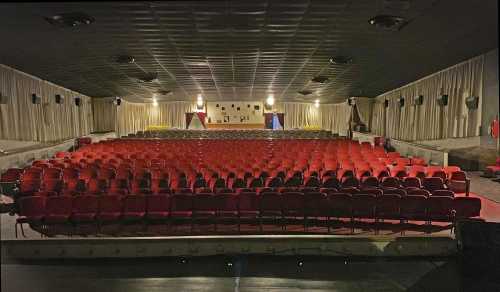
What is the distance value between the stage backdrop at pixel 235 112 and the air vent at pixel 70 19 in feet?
79.0

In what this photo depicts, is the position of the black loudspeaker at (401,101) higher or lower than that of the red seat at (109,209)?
higher

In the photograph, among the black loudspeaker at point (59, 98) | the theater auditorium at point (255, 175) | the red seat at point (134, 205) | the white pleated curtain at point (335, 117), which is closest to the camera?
the theater auditorium at point (255, 175)

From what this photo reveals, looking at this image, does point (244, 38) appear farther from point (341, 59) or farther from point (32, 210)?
point (32, 210)

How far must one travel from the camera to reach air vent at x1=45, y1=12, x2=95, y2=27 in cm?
739

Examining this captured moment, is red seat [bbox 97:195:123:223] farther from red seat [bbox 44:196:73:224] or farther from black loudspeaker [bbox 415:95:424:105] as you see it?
black loudspeaker [bbox 415:95:424:105]

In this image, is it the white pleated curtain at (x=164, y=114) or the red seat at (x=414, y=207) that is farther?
the white pleated curtain at (x=164, y=114)

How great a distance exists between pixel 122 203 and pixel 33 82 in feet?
42.0

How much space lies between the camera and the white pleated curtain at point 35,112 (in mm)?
13922

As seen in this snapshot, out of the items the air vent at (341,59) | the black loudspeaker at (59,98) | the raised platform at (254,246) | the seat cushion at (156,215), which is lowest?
the raised platform at (254,246)

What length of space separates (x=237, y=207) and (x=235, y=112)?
25356 mm

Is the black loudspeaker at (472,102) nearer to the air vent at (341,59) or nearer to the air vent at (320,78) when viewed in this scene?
the air vent at (341,59)

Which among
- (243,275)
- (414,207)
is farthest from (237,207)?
(414,207)

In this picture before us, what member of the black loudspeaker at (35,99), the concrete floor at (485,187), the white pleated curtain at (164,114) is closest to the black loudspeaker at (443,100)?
the concrete floor at (485,187)

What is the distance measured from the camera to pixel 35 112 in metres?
16.7
